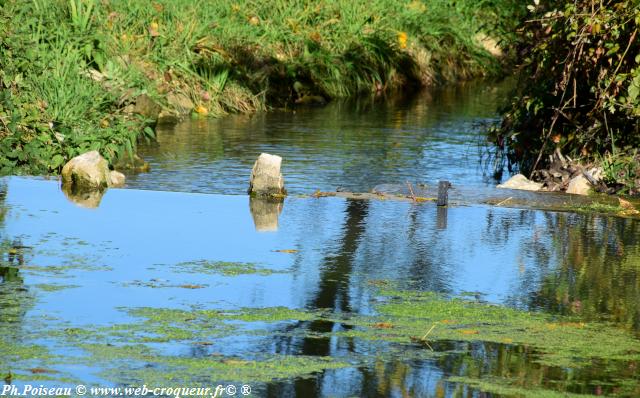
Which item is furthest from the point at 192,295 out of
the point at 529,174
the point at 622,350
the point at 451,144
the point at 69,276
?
the point at 451,144

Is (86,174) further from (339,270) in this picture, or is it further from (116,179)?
(339,270)

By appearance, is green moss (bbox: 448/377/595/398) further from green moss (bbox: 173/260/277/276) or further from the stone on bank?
the stone on bank

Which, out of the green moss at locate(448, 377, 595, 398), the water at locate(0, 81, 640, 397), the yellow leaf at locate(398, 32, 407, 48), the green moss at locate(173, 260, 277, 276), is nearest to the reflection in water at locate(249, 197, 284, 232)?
the water at locate(0, 81, 640, 397)

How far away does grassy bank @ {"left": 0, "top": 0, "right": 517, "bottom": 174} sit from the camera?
454 inches

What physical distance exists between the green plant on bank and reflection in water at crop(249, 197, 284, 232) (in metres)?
2.88

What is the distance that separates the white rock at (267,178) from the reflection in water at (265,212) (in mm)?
144

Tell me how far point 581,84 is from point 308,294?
5.41 meters

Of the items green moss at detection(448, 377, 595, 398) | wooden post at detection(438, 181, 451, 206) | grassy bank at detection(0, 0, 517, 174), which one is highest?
grassy bank at detection(0, 0, 517, 174)

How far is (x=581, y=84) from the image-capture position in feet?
35.5

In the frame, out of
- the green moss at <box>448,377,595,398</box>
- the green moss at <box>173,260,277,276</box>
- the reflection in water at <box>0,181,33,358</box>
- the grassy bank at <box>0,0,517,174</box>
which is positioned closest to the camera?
the green moss at <box>448,377,595,398</box>

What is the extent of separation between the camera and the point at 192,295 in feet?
20.1

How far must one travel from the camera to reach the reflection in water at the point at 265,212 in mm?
8078

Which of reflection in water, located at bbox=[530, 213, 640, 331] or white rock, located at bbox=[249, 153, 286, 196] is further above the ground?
white rock, located at bbox=[249, 153, 286, 196]

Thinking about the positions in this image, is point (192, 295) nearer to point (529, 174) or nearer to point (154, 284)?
point (154, 284)
